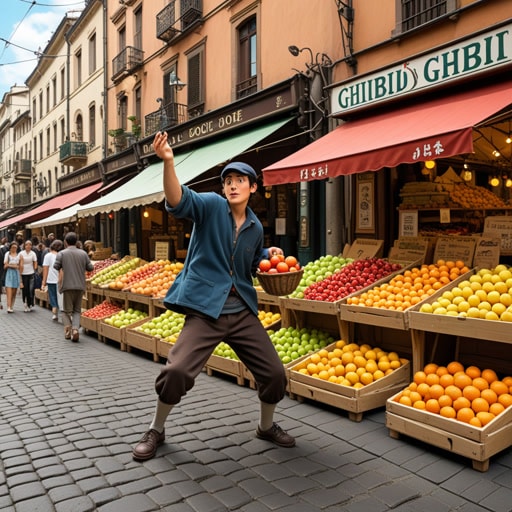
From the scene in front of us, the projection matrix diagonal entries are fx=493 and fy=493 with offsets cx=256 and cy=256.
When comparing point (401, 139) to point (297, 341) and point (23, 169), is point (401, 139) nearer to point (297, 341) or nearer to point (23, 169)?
point (297, 341)

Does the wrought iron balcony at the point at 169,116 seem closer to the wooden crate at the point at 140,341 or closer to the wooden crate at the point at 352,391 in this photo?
the wooden crate at the point at 140,341

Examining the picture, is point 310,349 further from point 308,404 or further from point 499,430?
point 499,430

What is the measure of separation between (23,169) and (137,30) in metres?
24.8

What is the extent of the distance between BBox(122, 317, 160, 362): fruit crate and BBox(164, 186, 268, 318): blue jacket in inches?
151

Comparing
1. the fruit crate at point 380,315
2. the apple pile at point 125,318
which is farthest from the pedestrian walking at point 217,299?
the apple pile at point 125,318

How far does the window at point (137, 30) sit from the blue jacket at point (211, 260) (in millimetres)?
16181

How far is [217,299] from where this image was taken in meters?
3.60

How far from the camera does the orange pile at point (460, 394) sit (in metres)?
3.86

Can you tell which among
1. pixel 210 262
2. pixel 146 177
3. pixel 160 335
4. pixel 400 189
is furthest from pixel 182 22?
pixel 210 262

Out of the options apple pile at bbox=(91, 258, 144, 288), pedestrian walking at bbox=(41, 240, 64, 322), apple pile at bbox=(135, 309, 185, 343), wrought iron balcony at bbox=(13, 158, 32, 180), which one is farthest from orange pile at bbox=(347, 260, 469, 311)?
wrought iron balcony at bbox=(13, 158, 32, 180)

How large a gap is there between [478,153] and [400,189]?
218 centimetres

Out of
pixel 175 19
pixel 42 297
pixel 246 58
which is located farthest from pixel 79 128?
pixel 246 58

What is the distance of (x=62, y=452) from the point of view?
12.8 ft

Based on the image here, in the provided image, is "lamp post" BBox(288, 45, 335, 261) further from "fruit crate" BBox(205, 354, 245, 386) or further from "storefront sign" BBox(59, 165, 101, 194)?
"storefront sign" BBox(59, 165, 101, 194)
